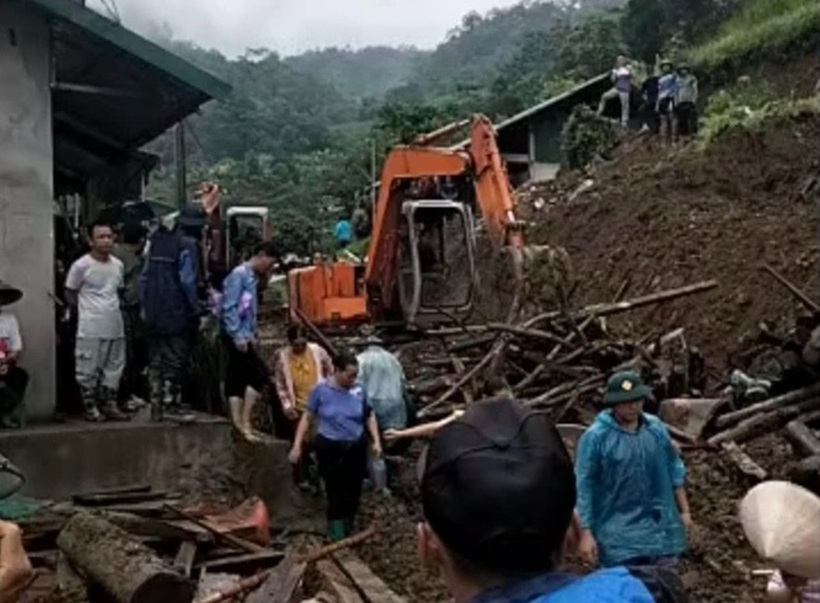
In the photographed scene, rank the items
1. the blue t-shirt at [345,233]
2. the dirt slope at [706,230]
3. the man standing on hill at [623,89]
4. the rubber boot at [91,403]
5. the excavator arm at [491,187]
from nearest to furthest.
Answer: the rubber boot at [91,403] < the excavator arm at [491,187] < the dirt slope at [706,230] < the man standing on hill at [623,89] < the blue t-shirt at [345,233]

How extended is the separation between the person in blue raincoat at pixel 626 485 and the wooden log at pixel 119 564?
229 cm

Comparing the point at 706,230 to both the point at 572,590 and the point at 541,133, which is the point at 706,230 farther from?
the point at 572,590

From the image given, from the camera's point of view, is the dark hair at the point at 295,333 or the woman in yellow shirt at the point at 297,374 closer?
the woman in yellow shirt at the point at 297,374

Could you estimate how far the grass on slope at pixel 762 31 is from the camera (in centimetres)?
3094

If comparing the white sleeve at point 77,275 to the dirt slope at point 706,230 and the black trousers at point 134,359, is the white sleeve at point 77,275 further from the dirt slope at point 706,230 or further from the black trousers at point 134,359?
the dirt slope at point 706,230

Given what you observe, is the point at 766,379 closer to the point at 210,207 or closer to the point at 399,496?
the point at 399,496

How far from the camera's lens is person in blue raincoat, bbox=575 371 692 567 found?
22.2 ft

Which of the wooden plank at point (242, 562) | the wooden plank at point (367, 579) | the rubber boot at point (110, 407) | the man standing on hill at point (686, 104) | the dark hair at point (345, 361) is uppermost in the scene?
the man standing on hill at point (686, 104)

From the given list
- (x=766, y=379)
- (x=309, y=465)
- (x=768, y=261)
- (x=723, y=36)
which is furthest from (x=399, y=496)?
(x=723, y=36)

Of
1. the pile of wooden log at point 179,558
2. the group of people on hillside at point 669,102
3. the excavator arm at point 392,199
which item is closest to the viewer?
the pile of wooden log at point 179,558

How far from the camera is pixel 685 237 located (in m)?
22.8

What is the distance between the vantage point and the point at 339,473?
10.3 metres

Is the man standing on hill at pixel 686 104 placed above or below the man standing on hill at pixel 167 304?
above

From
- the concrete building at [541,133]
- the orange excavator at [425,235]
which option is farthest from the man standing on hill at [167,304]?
the concrete building at [541,133]
